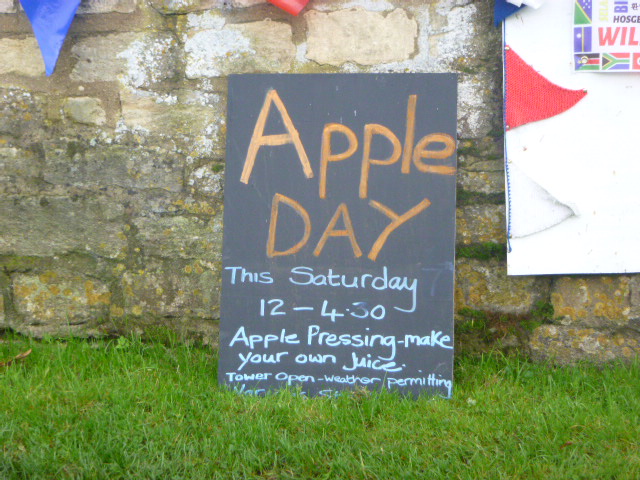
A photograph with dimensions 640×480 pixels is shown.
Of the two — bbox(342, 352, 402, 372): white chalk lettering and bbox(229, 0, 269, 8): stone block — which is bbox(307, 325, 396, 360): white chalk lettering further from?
bbox(229, 0, 269, 8): stone block

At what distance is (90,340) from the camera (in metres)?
2.82

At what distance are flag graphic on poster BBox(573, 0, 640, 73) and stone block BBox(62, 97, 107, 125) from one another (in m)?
2.05

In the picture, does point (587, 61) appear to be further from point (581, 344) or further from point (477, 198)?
point (581, 344)

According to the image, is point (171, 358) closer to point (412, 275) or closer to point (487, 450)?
point (412, 275)

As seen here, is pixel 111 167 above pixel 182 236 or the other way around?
above

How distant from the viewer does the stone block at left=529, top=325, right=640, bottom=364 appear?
102 inches

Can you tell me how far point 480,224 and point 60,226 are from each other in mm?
1875

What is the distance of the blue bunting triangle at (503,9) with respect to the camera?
2.49 m

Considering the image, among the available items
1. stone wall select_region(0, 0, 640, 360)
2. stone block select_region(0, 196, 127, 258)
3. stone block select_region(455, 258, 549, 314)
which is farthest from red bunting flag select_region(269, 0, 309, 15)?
stone block select_region(455, 258, 549, 314)

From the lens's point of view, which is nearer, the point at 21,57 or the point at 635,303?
the point at 635,303

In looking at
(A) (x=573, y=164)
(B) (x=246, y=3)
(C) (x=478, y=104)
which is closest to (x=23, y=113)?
(B) (x=246, y=3)

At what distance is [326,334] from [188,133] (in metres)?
1.08

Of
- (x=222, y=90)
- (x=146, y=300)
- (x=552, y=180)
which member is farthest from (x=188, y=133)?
(x=552, y=180)

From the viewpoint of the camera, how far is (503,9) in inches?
98.7
